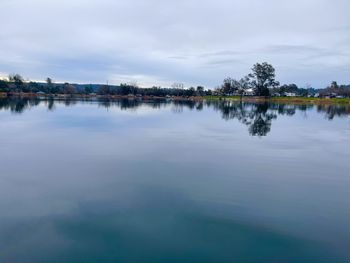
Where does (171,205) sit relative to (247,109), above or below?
below

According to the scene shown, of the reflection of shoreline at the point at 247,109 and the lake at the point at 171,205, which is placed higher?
the reflection of shoreline at the point at 247,109

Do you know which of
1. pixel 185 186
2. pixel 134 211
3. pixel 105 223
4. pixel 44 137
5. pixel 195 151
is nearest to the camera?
pixel 105 223

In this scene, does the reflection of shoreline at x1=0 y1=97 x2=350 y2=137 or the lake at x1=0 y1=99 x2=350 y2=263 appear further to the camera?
the reflection of shoreline at x1=0 y1=97 x2=350 y2=137

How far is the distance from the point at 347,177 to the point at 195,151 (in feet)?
15.0

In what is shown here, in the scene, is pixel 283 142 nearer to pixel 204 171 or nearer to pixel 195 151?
pixel 195 151

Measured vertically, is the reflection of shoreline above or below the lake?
above

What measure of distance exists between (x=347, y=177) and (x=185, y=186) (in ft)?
14.0

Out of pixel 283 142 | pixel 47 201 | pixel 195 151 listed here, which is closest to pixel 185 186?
pixel 47 201

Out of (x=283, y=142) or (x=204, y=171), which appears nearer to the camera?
(x=204, y=171)

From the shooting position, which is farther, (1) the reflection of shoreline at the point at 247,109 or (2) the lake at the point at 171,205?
(1) the reflection of shoreline at the point at 247,109

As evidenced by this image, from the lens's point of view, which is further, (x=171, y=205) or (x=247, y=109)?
(x=247, y=109)

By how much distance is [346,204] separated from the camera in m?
5.84

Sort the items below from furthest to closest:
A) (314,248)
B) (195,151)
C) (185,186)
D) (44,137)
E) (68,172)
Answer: (44,137)
(195,151)
(68,172)
(185,186)
(314,248)

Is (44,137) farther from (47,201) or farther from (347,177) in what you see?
(347,177)
